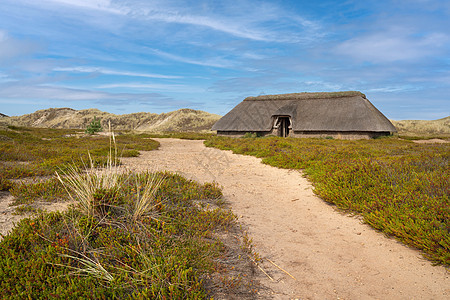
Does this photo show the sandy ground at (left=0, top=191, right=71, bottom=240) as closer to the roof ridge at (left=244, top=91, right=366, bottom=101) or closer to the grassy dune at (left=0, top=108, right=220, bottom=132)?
the roof ridge at (left=244, top=91, right=366, bottom=101)

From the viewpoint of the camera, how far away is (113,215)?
14.0 ft

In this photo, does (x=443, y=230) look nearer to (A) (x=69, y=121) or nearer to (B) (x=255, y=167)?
(B) (x=255, y=167)

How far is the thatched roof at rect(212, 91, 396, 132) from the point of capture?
26938 millimetres

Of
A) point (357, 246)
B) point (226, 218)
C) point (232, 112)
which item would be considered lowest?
point (357, 246)

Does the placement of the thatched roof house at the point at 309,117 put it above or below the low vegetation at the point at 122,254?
above

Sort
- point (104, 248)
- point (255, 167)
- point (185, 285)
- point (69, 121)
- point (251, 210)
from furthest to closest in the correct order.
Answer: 1. point (69, 121)
2. point (255, 167)
3. point (251, 210)
4. point (104, 248)
5. point (185, 285)

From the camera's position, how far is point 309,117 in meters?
29.4

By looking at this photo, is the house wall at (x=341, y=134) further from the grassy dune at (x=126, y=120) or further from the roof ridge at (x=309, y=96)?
the grassy dune at (x=126, y=120)

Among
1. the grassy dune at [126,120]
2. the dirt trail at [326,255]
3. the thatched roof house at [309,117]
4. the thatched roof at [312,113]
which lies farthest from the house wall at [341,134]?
the grassy dune at [126,120]

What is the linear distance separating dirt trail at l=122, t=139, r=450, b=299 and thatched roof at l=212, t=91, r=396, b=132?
22734 mm

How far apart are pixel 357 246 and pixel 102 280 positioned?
12.7ft

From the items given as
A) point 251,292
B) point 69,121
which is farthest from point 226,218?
point 69,121

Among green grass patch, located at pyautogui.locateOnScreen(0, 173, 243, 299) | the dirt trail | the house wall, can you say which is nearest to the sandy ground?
green grass patch, located at pyautogui.locateOnScreen(0, 173, 243, 299)

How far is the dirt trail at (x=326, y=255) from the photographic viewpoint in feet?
10.7
